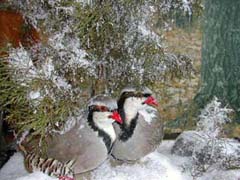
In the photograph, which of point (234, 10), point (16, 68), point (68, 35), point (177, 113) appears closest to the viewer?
point (16, 68)

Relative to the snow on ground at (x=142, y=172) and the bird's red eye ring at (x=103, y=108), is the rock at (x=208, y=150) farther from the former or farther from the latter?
the bird's red eye ring at (x=103, y=108)

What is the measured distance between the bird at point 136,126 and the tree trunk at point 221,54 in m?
0.91

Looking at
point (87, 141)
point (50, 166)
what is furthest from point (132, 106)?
point (50, 166)

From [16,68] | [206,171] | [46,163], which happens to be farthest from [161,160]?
[16,68]

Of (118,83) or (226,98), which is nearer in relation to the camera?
(118,83)

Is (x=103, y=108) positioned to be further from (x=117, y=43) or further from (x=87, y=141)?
(x=117, y=43)

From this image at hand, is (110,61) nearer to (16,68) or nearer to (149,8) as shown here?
(149,8)

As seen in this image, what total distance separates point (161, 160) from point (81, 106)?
460mm

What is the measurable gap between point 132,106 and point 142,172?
0.88 feet

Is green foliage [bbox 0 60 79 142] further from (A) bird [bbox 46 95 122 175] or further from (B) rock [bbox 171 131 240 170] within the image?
(B) rock [bbox 171 131 240 170]

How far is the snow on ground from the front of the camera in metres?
2.07

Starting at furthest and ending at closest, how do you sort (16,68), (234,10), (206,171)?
(234,10) → (206,171) → (16,68)

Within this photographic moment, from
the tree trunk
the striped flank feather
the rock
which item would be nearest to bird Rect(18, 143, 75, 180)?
the striped flank feather

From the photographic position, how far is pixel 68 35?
2020 millimetres
